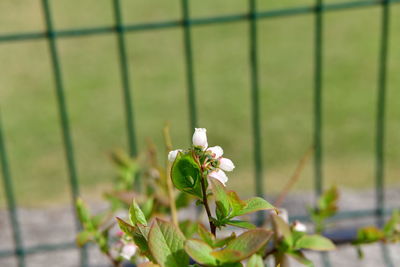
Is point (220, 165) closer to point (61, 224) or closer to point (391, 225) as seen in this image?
point (391, 225)

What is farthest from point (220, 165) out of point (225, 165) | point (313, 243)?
point (313, 243)

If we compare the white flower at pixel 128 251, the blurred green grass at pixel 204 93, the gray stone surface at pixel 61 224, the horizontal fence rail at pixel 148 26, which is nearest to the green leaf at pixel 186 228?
the white flower at pixel 128 251

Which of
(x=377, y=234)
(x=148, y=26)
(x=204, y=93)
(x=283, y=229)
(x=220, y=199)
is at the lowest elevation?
(x=204, y=93)

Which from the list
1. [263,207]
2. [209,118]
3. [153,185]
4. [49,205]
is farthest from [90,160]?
[263,207]

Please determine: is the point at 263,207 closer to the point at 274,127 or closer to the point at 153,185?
the point at 153,185

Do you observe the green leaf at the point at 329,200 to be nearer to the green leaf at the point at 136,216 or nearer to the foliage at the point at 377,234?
the foliage at the point at 377,234

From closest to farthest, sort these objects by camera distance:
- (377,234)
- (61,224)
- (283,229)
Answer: (283,229) < (377,234) < (61,224)

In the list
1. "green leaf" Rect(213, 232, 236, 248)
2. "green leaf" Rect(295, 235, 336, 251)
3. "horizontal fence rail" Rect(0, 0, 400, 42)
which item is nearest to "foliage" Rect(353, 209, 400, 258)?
"green leaf" Rect(295, 235, 336, 251)

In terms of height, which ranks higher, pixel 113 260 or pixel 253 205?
pixel 253 205
